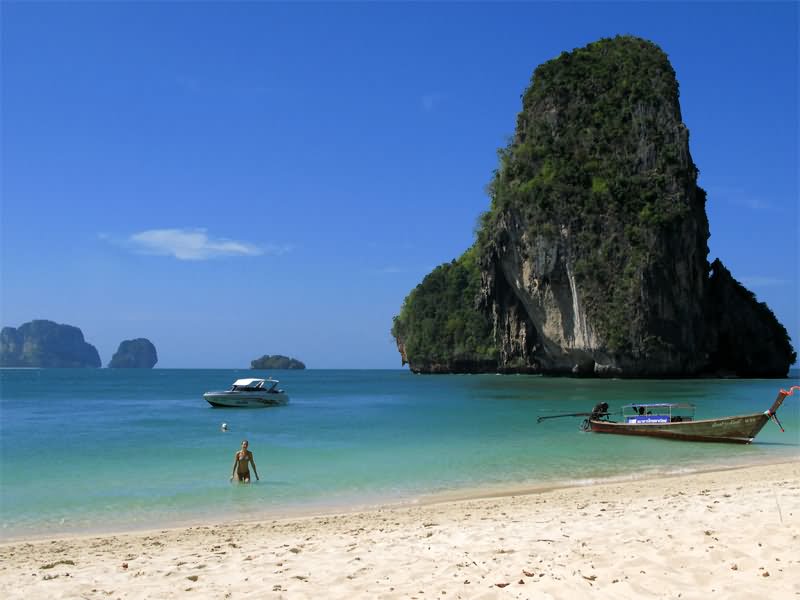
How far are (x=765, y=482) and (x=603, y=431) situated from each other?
34.1 ft

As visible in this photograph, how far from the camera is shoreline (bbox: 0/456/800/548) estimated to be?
33.5 ft

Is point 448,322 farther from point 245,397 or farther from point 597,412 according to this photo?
point 597,412

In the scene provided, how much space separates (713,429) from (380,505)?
13.1 meters

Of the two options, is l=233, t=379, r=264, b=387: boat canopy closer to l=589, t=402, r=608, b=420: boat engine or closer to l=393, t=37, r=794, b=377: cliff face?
l=589, t=402, r=608, b=420: boat engine

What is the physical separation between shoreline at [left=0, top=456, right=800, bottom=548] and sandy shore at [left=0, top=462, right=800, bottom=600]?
535 millimetres

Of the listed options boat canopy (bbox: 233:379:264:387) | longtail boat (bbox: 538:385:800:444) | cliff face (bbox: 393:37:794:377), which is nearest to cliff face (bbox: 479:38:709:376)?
cliff face (bbox: 393:37:794:377)

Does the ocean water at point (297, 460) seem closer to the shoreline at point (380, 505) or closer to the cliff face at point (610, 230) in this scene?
the shoreline at point (380, 505)

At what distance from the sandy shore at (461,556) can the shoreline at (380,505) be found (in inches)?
21.0

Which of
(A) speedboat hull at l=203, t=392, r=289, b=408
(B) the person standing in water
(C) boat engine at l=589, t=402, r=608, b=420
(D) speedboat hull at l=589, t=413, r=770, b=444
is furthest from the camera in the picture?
(A) speedboat hull at l=203, t=392, r=289, b=408

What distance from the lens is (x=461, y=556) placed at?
7020 millimetres

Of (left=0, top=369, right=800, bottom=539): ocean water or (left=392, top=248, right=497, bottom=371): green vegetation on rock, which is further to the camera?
(left=392, top=248, right=497, bottom=371): green vegetation on rock

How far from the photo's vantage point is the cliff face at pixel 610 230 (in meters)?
64.8

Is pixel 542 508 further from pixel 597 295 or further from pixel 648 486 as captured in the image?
pixel 597 295

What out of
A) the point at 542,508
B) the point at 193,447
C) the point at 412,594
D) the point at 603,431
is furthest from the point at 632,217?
the point at 412,594
